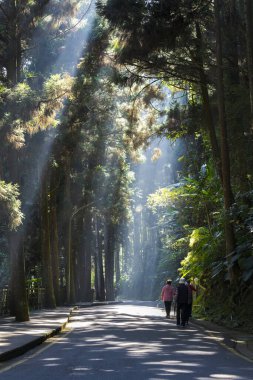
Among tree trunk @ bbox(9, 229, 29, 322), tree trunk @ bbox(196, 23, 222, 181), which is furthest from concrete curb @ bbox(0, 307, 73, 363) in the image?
tree trunk @ bbox(196, 23, 222, 181)

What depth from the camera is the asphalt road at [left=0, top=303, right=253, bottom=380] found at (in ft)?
30.9

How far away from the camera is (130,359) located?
1130cm

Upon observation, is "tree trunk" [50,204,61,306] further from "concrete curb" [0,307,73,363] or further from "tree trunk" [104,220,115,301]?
"concrete curb" [0,307,73,363]

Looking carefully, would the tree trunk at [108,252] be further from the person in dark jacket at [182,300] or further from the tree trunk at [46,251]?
the person in dark jacket at [182,300]

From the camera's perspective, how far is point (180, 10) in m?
18.9

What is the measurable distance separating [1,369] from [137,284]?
80.8 m

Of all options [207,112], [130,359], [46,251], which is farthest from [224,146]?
[46,251]

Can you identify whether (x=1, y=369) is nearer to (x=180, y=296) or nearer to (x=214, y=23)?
(x=180, y=296)

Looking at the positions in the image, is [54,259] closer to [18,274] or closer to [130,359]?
[18,274]

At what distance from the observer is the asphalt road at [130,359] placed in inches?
371

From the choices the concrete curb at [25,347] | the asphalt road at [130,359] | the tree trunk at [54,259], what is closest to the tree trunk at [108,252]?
the tree trunk at [54,259]

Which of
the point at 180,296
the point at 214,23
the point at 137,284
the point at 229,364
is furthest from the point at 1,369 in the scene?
the point at 137,284

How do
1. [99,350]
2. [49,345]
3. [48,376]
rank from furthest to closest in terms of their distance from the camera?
[49,345]
[99,350]
[48,376]

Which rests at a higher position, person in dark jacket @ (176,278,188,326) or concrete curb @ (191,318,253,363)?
person in dark jacket @ (176,278,188,326)
